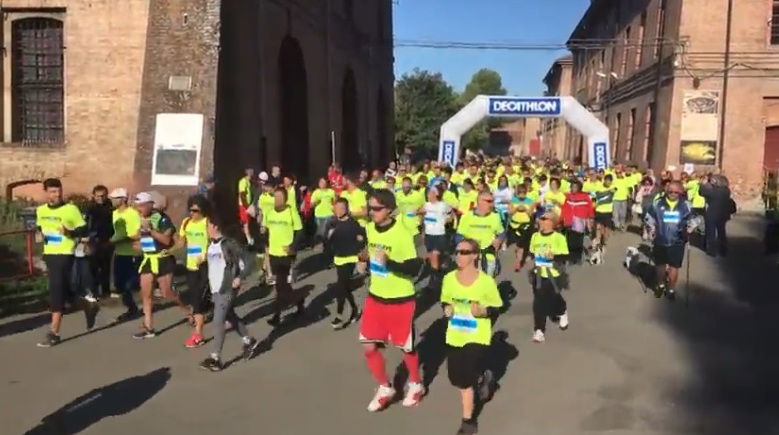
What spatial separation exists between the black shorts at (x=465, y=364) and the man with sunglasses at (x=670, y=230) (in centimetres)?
683

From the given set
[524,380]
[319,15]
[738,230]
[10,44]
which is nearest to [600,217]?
[738,230]

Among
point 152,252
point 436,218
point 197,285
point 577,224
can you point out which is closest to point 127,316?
point 152,252

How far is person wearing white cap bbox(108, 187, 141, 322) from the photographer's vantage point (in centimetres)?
Result: 1115

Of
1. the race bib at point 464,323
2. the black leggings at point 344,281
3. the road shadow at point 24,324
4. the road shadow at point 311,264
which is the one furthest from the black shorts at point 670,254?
the road shadow at point 24,324

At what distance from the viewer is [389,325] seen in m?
7.36

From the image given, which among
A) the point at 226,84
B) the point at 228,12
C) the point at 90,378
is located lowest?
the point at 90,378

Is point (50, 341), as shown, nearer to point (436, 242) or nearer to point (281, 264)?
point (281, 264)

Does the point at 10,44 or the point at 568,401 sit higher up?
the point at 10,44

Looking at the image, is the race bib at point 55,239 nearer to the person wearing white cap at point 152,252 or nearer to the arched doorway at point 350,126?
the person wearing white cap at point 152,252

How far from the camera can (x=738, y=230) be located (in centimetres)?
2328

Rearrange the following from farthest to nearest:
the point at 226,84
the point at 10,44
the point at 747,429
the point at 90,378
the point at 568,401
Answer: the point at 10,44 → the point at 226,84 → the point at 90,378 → the point at 568,401 → the point at 747,429

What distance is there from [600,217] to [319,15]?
12.0 meters

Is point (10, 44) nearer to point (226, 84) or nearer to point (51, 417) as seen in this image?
point (226, 84)

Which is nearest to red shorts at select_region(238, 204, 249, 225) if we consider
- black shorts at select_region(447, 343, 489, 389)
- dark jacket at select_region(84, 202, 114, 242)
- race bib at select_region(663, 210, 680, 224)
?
dark jacket at select_region(84, 202, 114, 242)
